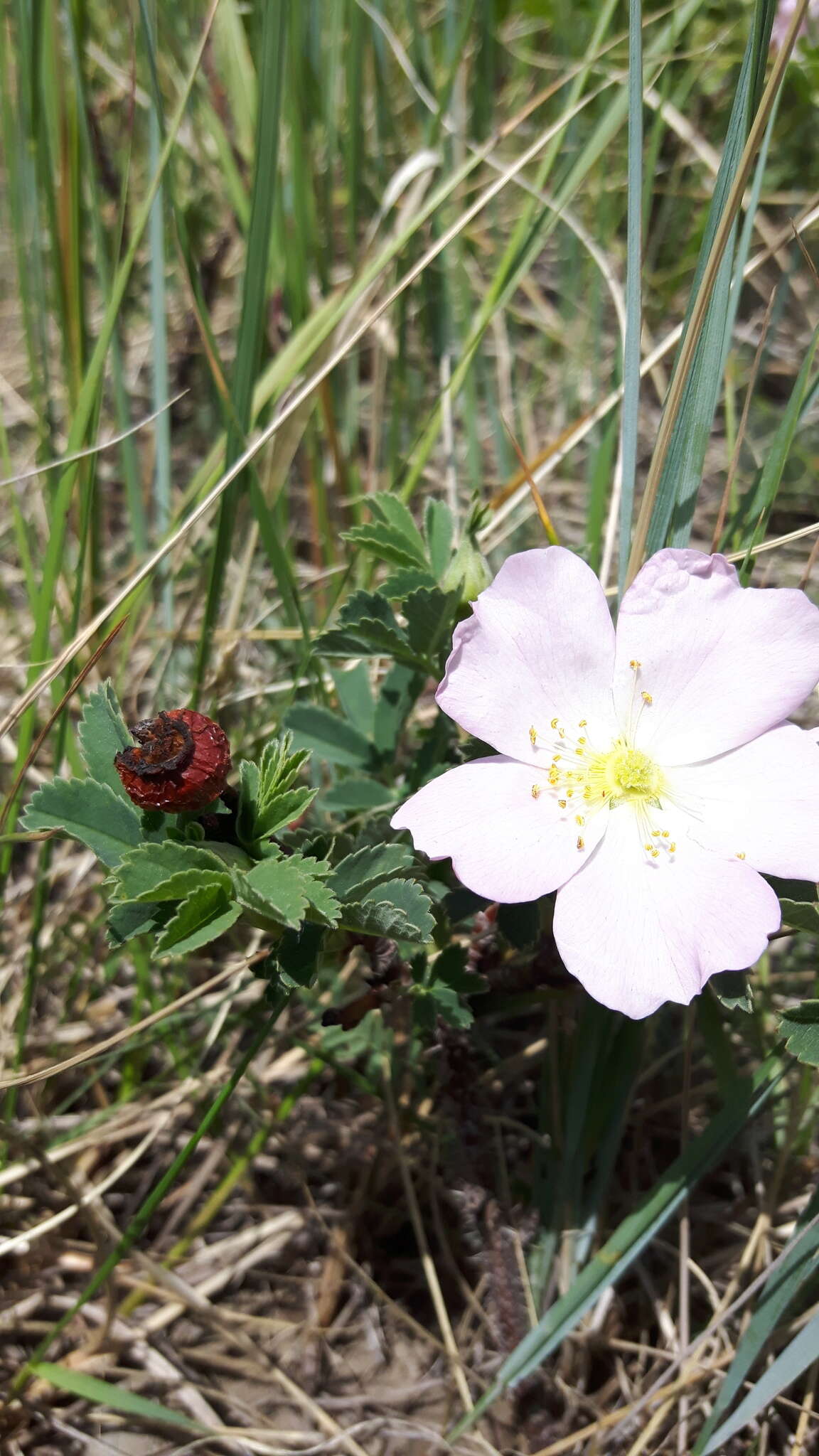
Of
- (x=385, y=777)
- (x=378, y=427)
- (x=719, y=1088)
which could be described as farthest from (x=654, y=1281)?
(x=378, y=427)

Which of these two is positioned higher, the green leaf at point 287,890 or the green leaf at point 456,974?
the green leaf at point 287,890

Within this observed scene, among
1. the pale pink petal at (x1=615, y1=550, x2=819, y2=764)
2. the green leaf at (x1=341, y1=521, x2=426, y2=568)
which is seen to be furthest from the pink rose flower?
the green leaf at (x1=341, y1=521, x2=426, y2=568)

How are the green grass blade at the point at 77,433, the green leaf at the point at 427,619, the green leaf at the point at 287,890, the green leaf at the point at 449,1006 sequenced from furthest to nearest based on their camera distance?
the green grass blade at the point at 77,433
the green leaf at the point at 449,1006
the green leaf at the point at 427,619
the green leaf at the point at 287,890

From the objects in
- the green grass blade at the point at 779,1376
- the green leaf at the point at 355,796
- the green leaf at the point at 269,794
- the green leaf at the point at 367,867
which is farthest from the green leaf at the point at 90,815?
the green grass blade at the point at 779,1376

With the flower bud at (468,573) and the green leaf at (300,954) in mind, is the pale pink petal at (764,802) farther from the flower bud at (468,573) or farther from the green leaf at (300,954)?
the green leaf at (300,954)

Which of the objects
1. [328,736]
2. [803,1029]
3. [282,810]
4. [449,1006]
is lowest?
[449,1006]

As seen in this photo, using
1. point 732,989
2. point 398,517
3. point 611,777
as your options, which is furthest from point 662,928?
point 398,517

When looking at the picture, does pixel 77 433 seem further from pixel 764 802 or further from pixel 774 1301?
pixel 774 1301

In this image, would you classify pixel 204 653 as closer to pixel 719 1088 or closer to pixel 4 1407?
pixel 719 1088
